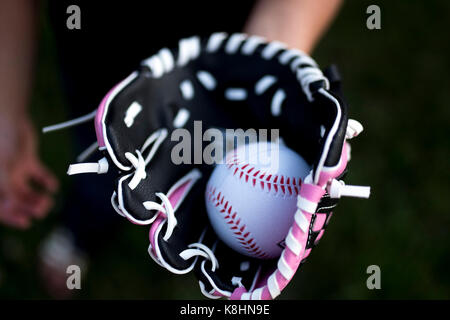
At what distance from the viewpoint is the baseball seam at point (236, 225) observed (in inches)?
40.5

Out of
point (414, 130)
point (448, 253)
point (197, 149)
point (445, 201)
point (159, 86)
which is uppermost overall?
point (159, 86)

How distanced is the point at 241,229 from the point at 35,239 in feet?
4.31

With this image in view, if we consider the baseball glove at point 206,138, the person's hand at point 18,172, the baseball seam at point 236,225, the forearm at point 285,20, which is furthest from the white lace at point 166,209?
the person's hand at point 18,172

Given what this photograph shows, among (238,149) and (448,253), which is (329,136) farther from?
(448,253)

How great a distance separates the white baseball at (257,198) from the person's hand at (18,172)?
739 millimetres

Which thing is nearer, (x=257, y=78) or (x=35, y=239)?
(x=257, y=78)

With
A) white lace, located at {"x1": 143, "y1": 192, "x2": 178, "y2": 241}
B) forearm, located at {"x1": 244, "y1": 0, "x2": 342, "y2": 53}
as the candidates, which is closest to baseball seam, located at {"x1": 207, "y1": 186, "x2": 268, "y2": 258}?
white lace, located at {"x1": 143, "y1": 192, "x2": 178, "y2": 241}

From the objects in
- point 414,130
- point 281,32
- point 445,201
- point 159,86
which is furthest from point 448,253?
point 159,86

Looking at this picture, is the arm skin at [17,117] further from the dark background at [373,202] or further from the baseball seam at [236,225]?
the baseball seam at [236,225]

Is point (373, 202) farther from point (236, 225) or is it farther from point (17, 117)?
point (17, 117)

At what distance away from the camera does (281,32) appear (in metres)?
1.25

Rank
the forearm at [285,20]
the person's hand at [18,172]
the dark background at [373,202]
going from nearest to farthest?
1. the forearm at [285,20]
2. the person's hand at [18,172]
3. the dark background at [373,202]

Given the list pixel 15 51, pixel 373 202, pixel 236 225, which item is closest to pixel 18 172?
pixel 15 51

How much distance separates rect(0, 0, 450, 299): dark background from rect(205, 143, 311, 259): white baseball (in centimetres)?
82
